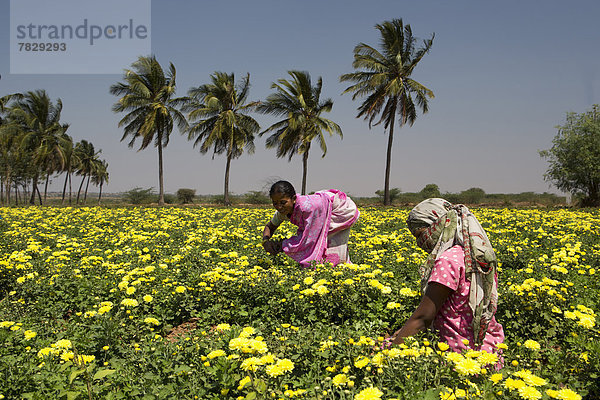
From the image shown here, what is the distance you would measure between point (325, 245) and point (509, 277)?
6.99ft

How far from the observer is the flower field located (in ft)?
6.39

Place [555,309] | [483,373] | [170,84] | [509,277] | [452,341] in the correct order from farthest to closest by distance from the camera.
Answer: [170,84] < [509,277] < [555,309] < [452,341] < [483,373]

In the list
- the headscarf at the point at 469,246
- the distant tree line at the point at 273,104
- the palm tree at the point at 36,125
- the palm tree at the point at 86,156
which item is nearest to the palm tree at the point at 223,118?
the distant tree line at the point at 273,104

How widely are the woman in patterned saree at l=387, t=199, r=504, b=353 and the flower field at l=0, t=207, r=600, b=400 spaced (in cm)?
19

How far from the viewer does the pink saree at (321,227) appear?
499cm

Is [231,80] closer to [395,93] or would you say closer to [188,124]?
[188,124]

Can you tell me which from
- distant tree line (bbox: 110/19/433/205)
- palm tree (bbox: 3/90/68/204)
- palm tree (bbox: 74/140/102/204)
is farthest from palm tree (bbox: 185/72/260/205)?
palm tree (bbox: 74/140/102/204)

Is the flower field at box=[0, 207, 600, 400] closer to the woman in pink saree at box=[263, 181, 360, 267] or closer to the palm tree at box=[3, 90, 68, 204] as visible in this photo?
the woman in pink saree at box=[263, 181, 360, 267]

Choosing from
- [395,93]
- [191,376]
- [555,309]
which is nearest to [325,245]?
[555,309]

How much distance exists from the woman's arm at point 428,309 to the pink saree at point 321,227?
2.49 meters

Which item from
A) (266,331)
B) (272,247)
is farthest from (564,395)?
(272,247)

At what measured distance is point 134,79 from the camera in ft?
87.2

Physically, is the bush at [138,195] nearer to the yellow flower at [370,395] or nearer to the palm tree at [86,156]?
the palm tree at [86,156]

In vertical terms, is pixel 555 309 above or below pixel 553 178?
below
